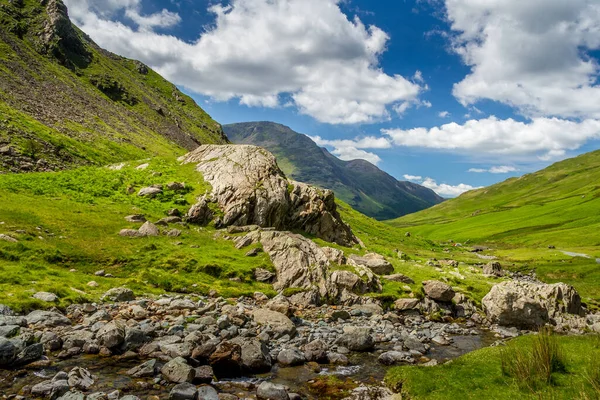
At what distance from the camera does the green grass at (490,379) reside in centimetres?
1781

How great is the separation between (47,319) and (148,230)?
71.2 feet

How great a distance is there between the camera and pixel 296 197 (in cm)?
6525

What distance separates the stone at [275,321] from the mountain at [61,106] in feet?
194

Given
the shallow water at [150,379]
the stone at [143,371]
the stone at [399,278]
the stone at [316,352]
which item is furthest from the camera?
the stone at [399,278]

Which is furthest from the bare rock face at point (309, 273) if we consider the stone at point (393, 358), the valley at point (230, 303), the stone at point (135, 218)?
the stone at point (135, 218)

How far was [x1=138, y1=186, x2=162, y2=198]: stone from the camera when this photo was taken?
5641 centimetres

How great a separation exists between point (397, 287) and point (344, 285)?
28.5ft

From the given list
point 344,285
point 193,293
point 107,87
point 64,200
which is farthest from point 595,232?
point 107,87

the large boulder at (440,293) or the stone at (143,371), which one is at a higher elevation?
the large boulder at (440,293)

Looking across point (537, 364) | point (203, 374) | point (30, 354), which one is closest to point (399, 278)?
point (537, 364)

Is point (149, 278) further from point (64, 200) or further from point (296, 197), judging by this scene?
point (296, 197)

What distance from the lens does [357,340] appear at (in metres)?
28.3

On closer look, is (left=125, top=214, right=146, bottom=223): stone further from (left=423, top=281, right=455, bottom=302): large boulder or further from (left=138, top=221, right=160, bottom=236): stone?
(left=423, top=281, right=455, bottom=302): large boulder

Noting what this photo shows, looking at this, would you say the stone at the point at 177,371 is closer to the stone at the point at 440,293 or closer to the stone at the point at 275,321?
the stone at the point at 275,321
